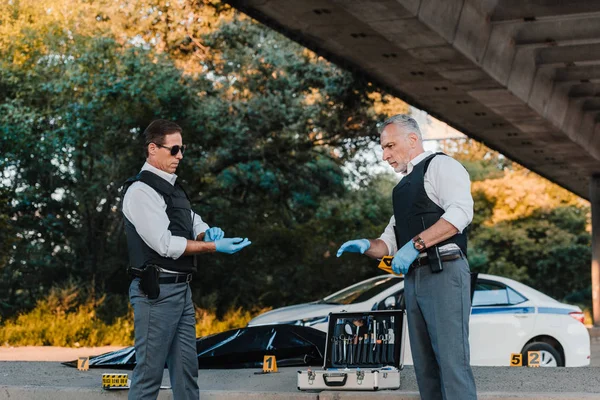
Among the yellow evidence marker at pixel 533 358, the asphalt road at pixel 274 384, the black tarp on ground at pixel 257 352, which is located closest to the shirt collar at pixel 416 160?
the asphalt road at pixel 274 384

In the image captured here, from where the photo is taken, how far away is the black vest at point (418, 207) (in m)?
5.38

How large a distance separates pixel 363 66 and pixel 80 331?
705cm

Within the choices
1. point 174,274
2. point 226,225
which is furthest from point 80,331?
point 174,274

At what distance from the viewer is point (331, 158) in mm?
24891

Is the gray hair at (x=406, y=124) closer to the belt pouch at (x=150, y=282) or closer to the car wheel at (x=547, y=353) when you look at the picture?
the belt pouch at (x=150, y=282)

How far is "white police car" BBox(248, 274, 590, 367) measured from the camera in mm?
11688

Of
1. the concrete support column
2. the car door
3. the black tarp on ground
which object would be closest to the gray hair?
the black tarp on ground

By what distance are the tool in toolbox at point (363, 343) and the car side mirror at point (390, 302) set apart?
3.98 m

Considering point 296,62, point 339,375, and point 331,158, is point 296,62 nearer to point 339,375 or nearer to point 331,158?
point 331,158

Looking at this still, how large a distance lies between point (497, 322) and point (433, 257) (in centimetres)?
684

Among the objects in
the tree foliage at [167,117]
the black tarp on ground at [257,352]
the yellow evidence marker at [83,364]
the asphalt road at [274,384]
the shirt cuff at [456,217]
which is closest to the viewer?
the shirt cuff at [456,217]

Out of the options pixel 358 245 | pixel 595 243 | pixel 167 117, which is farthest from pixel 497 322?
pixel 595 243

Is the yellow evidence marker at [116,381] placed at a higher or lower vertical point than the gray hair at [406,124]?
lower

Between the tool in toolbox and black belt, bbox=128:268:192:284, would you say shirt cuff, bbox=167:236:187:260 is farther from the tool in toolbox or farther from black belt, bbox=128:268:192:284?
the tool in toolbox
